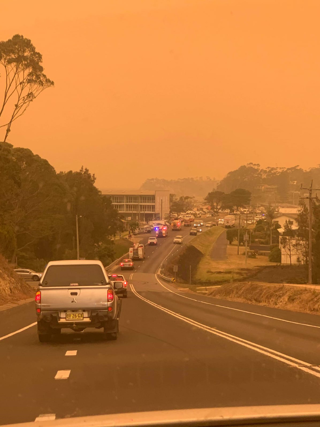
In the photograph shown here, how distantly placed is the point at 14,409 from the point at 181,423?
2.84 metres

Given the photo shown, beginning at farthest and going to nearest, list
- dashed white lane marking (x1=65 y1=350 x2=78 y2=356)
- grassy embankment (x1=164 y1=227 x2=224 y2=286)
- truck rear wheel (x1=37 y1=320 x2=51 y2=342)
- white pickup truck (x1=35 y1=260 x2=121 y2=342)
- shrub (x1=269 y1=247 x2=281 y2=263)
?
1. shrub (x1=269 y1=247 x2=281 y2=263)
2. grassy embankment (x1=164 y1=227 x2=224 y2=286)
3. truck rear wheel (x1=37 y1=320 x2=51 y2=342)
4. white pickup truck (x1=35 y1=260 x2=121 y2=342)
5. dashed white lane marking (x1=65 y1=350 x2=78 y2=356)

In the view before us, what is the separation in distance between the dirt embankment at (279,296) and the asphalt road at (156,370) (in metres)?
10.5

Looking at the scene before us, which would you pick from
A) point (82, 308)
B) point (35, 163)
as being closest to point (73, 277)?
point (82, 308)

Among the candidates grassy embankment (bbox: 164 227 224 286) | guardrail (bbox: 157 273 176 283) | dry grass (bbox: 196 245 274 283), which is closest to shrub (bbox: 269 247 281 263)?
dry grass (bbox: 196 245 274 283)

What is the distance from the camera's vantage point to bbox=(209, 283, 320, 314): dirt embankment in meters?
27.9

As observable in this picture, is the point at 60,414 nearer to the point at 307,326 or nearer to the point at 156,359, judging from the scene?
the point at 156,359

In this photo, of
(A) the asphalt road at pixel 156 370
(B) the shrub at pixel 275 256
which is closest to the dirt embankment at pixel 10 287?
(A) the asphalt road at pixel 156 370

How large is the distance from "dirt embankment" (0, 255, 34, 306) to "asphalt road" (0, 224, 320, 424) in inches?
701

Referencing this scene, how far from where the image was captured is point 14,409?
7297 millimetres

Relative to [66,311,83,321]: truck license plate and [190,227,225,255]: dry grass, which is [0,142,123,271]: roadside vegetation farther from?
[66,311,83,321]: truck license plate

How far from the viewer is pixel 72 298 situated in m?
13.4

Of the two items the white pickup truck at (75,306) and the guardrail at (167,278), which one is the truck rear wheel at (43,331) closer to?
the white pickup truck at (75,306)

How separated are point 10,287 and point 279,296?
52.1 ft

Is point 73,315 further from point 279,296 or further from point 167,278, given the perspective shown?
point 167,278
